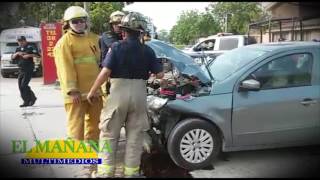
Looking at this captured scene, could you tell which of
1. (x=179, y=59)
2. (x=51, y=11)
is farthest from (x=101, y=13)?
(x=179, y=59)

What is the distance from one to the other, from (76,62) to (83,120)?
70 cm

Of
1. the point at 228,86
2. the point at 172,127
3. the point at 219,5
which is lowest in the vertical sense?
the point at 172,127

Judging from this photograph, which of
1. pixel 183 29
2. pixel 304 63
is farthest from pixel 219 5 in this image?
pixel 304 63

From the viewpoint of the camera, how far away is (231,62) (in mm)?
6016

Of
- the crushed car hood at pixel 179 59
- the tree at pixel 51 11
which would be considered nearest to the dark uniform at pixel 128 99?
the crushed car hood at pixel 179 59

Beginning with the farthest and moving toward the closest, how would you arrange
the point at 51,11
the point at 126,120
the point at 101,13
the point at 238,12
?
1. the point at 238,12
2. the point at 51,11
3. the point at 101,13
4. the point at 126,120

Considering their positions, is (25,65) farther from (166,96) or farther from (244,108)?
(244,108)

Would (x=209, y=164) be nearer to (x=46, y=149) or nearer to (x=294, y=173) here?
(x=294, y=173)

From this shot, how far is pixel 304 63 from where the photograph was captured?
5.52 m

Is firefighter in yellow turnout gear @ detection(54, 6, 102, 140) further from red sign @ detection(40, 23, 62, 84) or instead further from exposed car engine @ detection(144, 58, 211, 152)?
red sign @ detection(40, 23, 62, 84)

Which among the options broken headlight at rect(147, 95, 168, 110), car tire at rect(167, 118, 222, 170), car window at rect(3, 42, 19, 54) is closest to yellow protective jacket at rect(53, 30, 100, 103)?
broken headlight at rect(147, 95, 168, 110)

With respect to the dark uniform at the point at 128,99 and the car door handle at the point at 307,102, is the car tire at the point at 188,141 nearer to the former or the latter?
the dark uniform at the point at 128,99

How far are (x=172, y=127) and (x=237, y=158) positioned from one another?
43.1 inches

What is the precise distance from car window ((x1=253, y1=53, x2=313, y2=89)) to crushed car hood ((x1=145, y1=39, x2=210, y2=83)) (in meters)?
0.72
